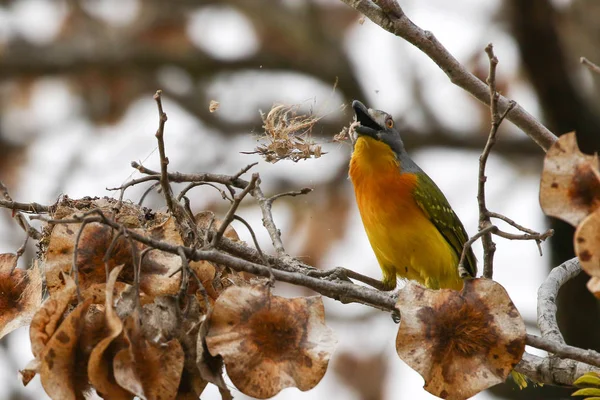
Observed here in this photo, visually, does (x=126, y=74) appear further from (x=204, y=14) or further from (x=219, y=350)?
(x=219, y=350)

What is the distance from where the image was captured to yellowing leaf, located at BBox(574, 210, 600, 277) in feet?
7.61

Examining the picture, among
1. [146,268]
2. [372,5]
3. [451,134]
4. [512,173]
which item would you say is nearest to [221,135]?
[451,134]

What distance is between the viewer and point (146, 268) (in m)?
2.88

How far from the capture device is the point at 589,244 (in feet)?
7.62

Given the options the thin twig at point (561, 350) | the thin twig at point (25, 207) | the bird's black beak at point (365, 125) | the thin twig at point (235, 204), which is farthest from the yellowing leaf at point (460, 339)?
the bird's black beak at point (365, 125)

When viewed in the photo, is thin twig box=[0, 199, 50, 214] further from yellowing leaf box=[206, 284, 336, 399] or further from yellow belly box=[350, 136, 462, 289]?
yellow belly box=[350, 136, 462, 289]

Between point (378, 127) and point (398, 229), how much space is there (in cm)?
69

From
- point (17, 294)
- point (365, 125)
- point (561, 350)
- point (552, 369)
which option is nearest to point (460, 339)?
point (561, 350)

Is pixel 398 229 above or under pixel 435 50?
above

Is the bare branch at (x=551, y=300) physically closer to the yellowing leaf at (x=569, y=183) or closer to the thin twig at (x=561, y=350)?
the thin twig at (x=561, y=350)

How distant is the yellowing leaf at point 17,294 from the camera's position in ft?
9.97

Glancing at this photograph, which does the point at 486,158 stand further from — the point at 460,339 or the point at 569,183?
the point at 460,339

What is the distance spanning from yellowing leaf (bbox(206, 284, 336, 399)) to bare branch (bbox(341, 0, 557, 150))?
1.26 m

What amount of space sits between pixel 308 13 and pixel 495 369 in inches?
312
